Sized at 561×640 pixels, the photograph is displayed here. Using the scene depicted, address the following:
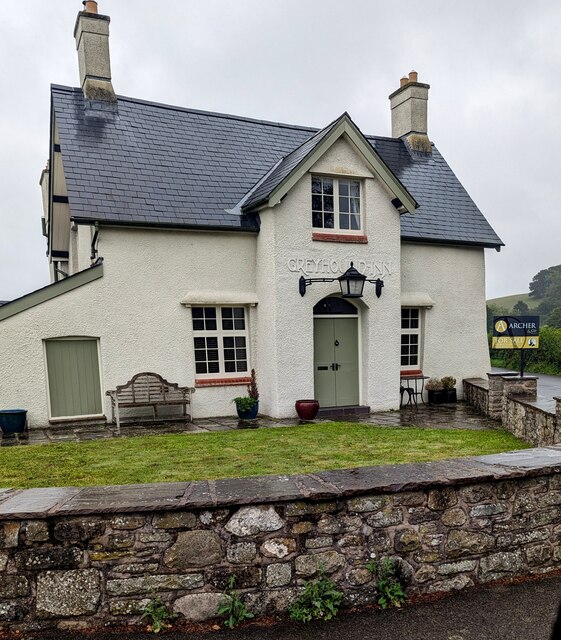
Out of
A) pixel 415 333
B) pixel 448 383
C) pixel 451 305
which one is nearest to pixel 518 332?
pixel 448 383

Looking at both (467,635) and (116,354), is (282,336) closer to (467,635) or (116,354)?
(116,354)

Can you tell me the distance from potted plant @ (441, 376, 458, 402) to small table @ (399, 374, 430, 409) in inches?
22.5

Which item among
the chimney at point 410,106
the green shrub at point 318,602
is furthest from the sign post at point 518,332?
the green shrub at point 318,602

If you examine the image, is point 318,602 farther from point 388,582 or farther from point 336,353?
point 336,353

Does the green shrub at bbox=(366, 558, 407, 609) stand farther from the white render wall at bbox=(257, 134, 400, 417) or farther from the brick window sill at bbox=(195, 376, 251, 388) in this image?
the brick window sill at bbox=(195, 376, 251, 388)

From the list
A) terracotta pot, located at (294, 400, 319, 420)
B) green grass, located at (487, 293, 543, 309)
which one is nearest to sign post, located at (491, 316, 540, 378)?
terracotta pot, located at (294, 400, 319, 420)

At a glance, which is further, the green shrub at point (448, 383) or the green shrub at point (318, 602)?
the green shrub at point (448, 383)

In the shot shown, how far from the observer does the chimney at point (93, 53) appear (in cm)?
1312

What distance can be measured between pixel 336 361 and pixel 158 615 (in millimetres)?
9773

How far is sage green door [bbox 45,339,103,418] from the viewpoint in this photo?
35.6 feet

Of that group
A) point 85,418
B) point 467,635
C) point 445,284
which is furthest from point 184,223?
point 467,635

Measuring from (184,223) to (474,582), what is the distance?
9.61 metres

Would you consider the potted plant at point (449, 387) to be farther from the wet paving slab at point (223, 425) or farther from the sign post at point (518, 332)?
the sign post at point (518, 332)

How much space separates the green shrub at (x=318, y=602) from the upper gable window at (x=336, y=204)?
9.67m
